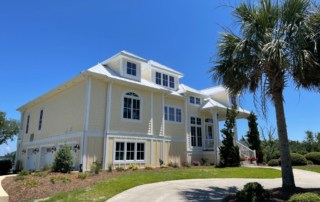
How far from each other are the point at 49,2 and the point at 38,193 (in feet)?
38.1

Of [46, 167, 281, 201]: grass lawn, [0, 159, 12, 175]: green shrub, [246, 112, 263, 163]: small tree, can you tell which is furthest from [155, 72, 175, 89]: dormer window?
[0, 159, 12, 175]: green shrub

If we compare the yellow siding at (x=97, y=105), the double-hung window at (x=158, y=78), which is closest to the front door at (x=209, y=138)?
the double-hung window at (x=158, y=78)

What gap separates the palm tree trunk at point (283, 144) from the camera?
9.67 m

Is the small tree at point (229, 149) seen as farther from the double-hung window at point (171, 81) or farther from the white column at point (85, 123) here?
the white column at point (85, 123)

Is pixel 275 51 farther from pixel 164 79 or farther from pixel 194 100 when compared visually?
pixel 194 100

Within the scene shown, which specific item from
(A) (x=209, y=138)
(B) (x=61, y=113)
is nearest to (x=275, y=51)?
(B) (x=61, y=113)

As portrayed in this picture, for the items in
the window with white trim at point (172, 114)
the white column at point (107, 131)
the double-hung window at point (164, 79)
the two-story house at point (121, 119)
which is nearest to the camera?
the white column at point (107, 131)

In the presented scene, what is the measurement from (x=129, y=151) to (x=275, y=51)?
13.1 meters

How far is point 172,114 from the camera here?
933 inches

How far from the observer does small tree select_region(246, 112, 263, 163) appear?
2661cm

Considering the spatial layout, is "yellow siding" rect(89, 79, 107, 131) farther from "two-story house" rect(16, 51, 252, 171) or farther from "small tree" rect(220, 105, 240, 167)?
"small tree" rect(220, 105, 240, 167)

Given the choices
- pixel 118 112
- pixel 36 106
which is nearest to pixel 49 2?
pixel 118 112

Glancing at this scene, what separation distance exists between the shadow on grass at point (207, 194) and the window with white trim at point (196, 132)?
13346 millimetres

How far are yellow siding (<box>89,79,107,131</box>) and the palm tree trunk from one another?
1178 cm
